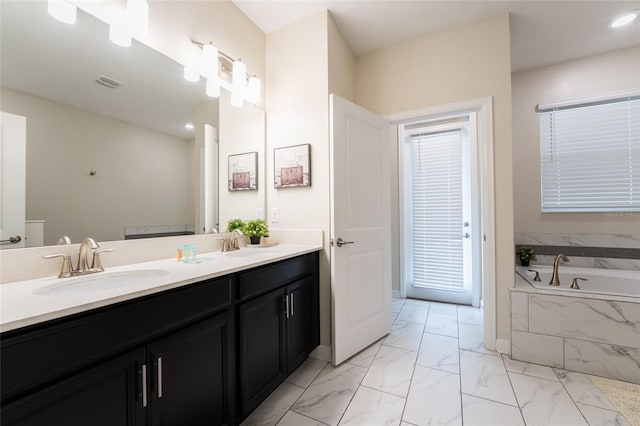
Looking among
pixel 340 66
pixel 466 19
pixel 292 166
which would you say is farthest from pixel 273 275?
pixel 466 19

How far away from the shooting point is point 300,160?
217 centimetres

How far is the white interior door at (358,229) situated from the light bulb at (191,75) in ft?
3.15

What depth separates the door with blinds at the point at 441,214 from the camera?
3117mm

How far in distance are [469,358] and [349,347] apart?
3.10ft

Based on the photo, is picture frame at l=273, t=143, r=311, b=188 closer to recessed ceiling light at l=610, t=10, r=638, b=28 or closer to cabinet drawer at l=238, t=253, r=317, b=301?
cabinet drawer at l=238, t=253, r=317, b=301

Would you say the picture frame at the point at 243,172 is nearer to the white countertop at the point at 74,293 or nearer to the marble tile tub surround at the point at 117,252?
the marble tile tub surround at the point at 117,252

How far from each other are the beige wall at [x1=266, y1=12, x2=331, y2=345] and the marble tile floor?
1.34 ft

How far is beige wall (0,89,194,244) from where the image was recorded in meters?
1.10

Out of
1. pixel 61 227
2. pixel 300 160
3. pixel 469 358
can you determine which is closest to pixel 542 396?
pixel 469 358

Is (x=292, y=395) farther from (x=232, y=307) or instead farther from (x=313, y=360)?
(x=232, y=307)

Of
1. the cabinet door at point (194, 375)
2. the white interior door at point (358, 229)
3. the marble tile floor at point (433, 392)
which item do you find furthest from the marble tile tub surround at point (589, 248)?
the cabinet door at point (194, 375)

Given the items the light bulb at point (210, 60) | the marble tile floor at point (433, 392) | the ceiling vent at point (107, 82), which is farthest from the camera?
the light bulb at point (210, 60)

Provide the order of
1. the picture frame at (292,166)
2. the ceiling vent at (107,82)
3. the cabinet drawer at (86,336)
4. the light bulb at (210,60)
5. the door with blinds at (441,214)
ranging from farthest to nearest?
the door with blinds at (441,214) → the picture frame at (292,166) → the light bulb at (210,60) → the ceiling vent at (107,82) → the cabinet drawer at (86,336)

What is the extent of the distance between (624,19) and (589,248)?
2049 millimetres
